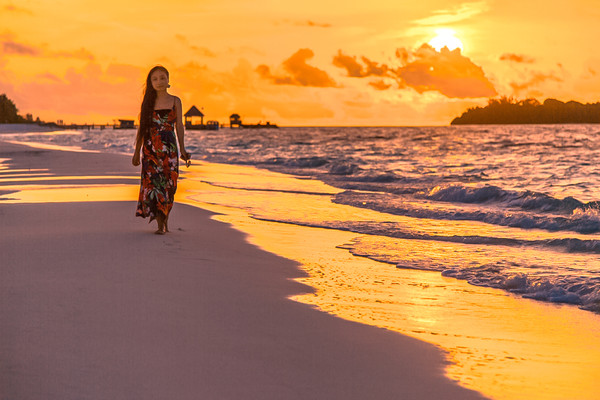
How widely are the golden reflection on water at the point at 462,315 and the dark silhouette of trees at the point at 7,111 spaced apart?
166 m

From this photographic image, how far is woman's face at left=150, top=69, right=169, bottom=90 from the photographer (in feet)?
26.8

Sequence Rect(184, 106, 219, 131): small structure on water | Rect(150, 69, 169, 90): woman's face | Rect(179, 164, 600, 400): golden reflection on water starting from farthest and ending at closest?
Rect(184, 106, 219, 131): small structure on water → Rect(150, 69, 169, 90): woman's face → Rect(179, 164, 600, 400): golden reflection on water

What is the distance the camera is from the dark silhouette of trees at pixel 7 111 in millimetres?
160250

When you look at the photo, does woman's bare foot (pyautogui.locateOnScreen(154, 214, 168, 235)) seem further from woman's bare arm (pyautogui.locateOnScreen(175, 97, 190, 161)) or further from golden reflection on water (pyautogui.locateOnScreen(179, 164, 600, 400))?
golden reflection on water (pyautogui.locateOnScreen(179, 164, 600, 400))

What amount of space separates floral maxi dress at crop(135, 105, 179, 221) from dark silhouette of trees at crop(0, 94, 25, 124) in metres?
166

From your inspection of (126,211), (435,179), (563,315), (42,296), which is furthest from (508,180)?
(42,296)

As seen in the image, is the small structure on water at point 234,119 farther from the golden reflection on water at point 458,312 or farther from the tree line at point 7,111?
the golden reflection on water at point 458,312

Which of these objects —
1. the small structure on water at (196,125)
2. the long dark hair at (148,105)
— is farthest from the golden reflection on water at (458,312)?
the small structure on water at (196,125)

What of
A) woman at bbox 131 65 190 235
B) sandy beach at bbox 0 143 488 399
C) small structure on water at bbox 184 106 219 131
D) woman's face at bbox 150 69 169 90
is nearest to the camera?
sandy beach at bbox 0 143 488 399

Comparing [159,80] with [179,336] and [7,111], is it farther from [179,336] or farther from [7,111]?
[7,111]

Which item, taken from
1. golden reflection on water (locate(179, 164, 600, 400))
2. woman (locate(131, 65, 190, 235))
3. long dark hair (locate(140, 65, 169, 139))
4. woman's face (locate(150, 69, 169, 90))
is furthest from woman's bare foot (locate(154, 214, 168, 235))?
woman's face (locate(150, 69, 169, 90))

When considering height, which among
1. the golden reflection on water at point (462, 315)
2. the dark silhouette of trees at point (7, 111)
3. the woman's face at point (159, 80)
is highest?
the dark silhouette of trees at point (7, 111)

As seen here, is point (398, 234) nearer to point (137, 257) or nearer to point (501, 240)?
point (501, 240)

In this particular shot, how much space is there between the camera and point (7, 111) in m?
162
